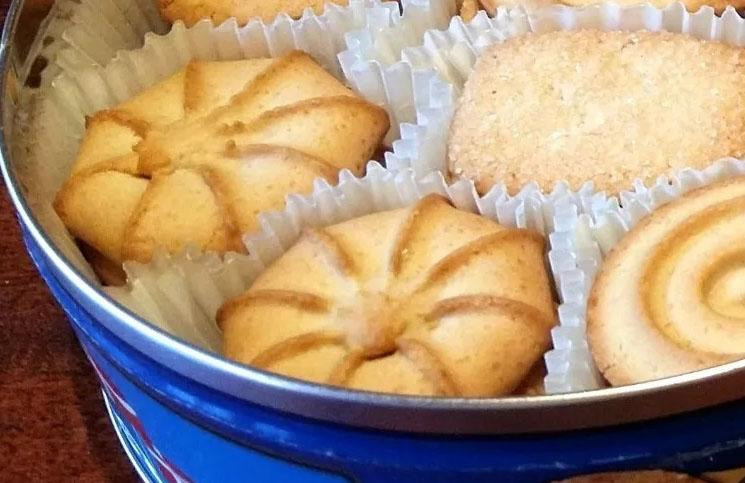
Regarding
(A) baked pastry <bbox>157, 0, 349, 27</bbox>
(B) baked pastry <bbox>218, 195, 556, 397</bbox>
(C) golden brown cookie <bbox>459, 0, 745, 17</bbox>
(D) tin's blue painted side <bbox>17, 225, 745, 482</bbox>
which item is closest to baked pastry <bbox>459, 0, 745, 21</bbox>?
(C) golden brown cookie <bbox>459, 0, 745, 17</bbox>

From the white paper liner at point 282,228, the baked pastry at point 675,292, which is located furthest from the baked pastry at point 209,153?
the baked pastry at point 675,292

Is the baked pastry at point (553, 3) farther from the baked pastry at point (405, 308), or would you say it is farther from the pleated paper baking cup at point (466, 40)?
the baked pastry at point (405, 308)

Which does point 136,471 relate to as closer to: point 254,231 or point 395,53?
point 254,231

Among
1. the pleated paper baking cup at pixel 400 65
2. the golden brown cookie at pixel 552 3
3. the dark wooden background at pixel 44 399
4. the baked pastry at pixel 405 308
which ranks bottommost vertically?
the dark wooden background at pixel 44 399

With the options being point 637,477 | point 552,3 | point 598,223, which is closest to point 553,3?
point 552,3

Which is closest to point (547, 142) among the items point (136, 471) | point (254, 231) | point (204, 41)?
point (254, 231)

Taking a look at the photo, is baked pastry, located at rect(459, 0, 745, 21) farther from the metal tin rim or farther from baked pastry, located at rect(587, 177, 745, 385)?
the metal tin rim
